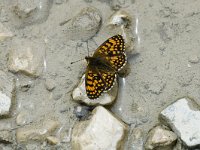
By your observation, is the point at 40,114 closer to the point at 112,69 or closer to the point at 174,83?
the point at 112,69

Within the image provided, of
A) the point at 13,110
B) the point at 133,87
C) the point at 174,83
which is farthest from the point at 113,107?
the point at 13,110

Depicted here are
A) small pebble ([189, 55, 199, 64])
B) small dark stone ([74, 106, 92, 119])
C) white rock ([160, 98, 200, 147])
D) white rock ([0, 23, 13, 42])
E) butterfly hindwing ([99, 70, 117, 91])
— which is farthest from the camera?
white rock ([0, 23, 13, 42])

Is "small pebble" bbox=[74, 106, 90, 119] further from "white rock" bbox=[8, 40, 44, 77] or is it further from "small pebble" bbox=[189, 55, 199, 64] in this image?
"small pebble" bbox=[189, 55, 199, 64]

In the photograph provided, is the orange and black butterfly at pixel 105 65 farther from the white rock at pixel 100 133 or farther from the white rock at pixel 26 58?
the white rock at pixel 26 58

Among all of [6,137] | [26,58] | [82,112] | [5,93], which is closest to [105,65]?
[82,112]

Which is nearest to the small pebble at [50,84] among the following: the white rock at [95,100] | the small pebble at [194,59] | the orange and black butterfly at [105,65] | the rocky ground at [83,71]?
the rocky ground at [83,71]

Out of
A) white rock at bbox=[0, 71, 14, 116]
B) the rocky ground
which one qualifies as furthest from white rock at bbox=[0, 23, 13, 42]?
white rock at bbox=[0, 71, 14, 116]

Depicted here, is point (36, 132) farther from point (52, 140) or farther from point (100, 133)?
point (100, 133)
